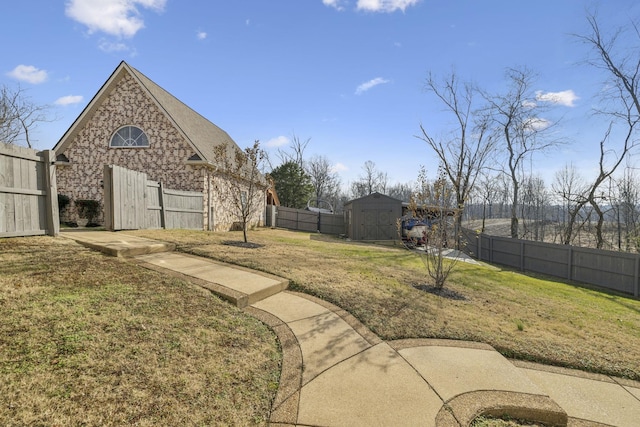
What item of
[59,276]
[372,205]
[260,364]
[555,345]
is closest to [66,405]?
[260,364]

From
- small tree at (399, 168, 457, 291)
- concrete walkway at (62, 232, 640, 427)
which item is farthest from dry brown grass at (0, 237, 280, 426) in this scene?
small tree at (399, 168, 457, 291)

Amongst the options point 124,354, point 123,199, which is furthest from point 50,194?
point 124,354

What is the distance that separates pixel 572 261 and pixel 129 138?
751 inches

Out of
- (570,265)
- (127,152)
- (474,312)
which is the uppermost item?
(127,152)

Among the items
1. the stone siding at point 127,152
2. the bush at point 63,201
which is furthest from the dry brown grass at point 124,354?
the bush at point 63,201

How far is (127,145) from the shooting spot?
1306 centimetres

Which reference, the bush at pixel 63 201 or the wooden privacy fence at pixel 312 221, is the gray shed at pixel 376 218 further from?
the bush at pixel 63 201

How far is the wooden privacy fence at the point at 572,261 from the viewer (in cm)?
1012

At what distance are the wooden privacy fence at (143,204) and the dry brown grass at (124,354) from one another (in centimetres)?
509

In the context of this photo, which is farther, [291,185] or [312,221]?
[291,185]

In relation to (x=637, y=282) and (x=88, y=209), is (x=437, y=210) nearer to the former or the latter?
(x=637, y=282)

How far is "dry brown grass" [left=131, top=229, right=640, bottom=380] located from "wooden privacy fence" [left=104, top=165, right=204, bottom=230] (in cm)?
317

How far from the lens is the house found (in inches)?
505

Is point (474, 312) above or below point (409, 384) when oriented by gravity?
below
